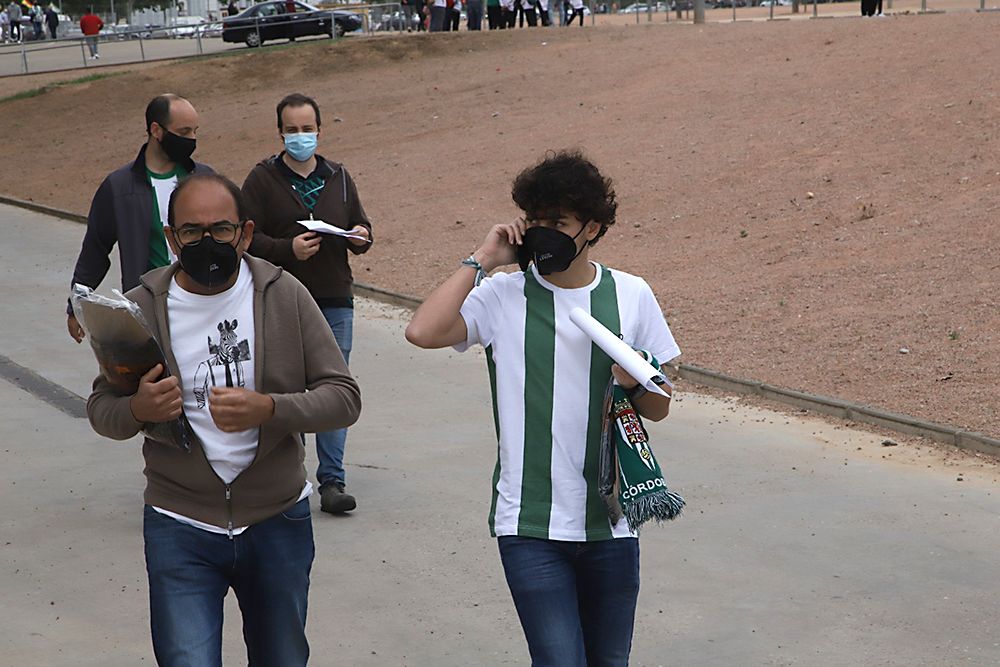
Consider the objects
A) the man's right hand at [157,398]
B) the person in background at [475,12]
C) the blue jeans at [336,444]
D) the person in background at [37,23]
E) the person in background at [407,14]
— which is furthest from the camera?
the person in background at [37,23]

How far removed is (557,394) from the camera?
3.70 m

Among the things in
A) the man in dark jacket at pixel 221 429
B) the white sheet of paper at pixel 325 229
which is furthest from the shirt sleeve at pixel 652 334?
the white sheet of paper at pixel 325 229

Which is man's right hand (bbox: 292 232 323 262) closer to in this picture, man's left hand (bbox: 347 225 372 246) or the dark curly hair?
man's left hand (bbox: 347 225 372 246)

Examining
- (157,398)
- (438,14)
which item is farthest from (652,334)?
(438,14)

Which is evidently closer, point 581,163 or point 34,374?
point 581,163

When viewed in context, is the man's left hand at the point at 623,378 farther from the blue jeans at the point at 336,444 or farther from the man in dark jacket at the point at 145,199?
the blue jeans at the point at 336,444

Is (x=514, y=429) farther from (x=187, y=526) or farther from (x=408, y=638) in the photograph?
(x=408, y=638)

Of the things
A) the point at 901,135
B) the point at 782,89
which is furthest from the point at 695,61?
the point at 901,135

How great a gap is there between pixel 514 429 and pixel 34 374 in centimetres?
785

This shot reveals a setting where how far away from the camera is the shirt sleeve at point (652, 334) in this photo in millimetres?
3807

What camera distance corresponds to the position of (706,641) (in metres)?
5.59

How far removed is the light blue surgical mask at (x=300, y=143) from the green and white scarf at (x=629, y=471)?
11.4 feet

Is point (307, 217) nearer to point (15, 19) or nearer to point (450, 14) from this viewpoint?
point (450, 14)

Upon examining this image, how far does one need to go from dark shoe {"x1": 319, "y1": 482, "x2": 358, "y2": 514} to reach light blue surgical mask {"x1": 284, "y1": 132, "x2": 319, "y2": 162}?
5.34 ft
